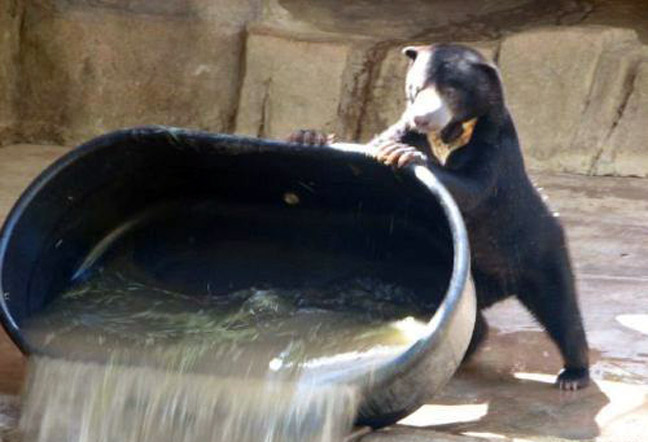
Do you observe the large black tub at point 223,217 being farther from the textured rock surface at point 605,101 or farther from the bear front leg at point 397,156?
the textured rock surface at point 605,101

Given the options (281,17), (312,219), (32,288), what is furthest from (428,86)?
(281,17)

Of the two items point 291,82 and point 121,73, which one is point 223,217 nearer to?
point 291,82

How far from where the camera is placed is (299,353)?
4520 mm

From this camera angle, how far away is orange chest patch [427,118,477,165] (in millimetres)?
5410

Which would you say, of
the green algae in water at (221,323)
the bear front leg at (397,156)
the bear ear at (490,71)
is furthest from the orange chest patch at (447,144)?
the bear front leg at (397,156)

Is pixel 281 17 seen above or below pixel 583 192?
above

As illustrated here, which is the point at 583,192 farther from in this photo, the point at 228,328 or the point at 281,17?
the point at 228,328

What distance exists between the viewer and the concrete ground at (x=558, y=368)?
4527mm

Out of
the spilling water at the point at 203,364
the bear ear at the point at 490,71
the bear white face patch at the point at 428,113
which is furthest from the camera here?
the bear ear at the point at 490,71

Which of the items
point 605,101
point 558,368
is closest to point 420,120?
point 558,368

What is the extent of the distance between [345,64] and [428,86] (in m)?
2.85

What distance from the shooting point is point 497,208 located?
5.43m

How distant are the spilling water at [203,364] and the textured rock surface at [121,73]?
3742mm

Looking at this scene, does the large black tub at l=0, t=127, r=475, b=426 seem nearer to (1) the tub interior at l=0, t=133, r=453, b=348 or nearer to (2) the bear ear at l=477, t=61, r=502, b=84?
(1) the tub interior at l=0, t=133, r=453, b=348
